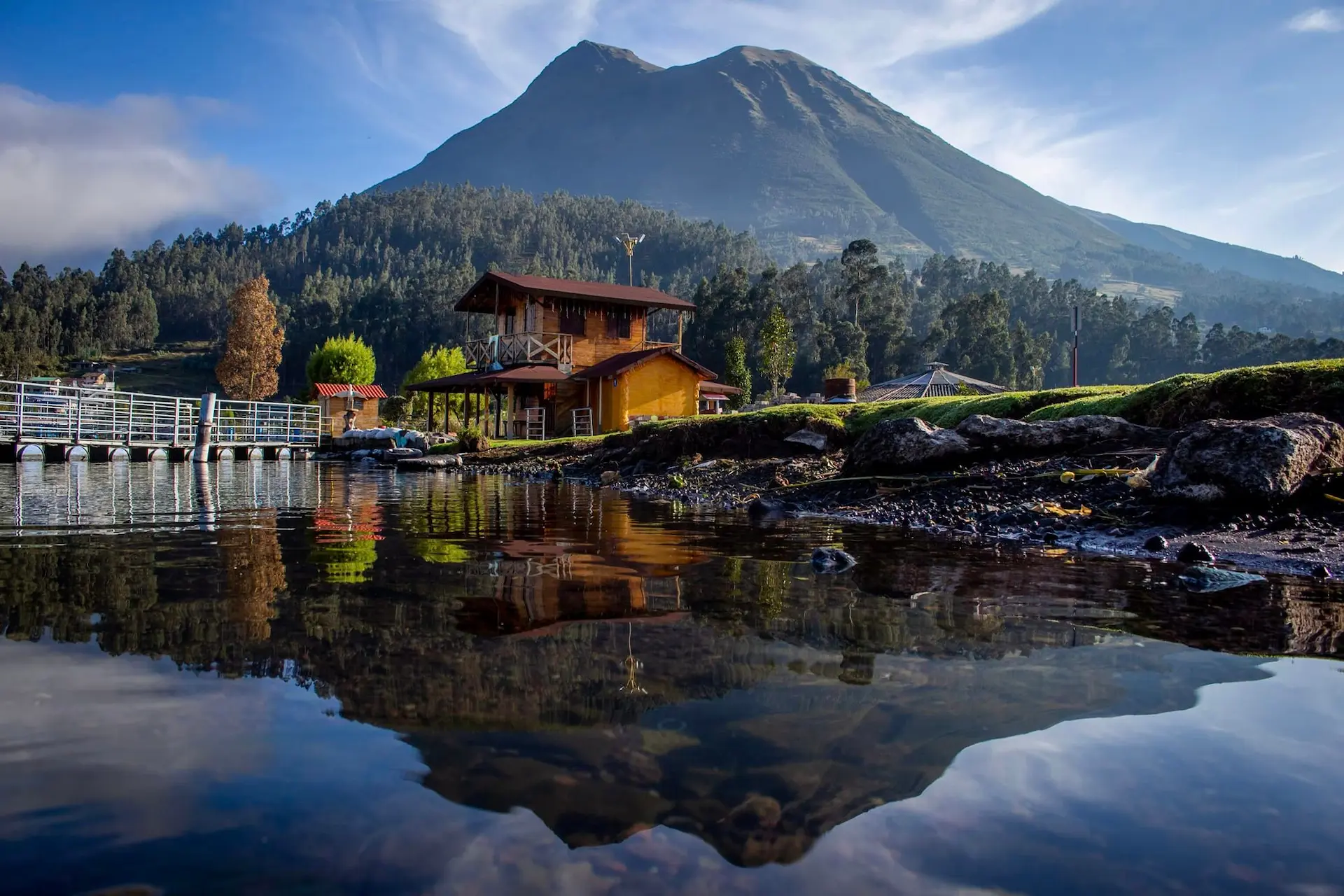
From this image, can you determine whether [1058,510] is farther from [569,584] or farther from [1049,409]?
[569,584]

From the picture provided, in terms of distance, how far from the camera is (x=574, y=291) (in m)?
37.0

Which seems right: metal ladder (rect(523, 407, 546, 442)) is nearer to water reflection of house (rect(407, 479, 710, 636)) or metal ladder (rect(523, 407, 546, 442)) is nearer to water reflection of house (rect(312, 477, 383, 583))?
water reflection of house (rect(312, 477, 383, 583))

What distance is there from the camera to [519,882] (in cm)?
182

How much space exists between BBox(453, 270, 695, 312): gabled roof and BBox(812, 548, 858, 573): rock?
101 feet

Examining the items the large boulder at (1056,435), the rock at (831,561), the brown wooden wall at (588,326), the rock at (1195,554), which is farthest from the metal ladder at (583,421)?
the rock at (1195,554)

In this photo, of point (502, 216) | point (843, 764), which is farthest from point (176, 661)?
point (502, 216)

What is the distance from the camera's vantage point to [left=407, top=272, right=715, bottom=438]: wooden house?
3378 centimetres

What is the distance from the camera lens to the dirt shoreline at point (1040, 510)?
6.75 m

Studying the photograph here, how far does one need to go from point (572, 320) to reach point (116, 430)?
699 inches

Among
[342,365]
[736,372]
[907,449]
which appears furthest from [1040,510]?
[342,365]

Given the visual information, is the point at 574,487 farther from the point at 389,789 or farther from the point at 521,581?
the point at 389,789

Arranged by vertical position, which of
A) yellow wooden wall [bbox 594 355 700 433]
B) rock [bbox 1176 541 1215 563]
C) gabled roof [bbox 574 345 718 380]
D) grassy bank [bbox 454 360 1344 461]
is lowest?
rock [bbox 1176 541 1215 563]

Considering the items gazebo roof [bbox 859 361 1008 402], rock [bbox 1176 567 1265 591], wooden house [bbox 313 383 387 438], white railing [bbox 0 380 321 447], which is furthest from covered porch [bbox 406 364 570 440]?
rock [bbox 1176 567 1265 591]

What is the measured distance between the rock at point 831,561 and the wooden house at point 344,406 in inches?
1928
